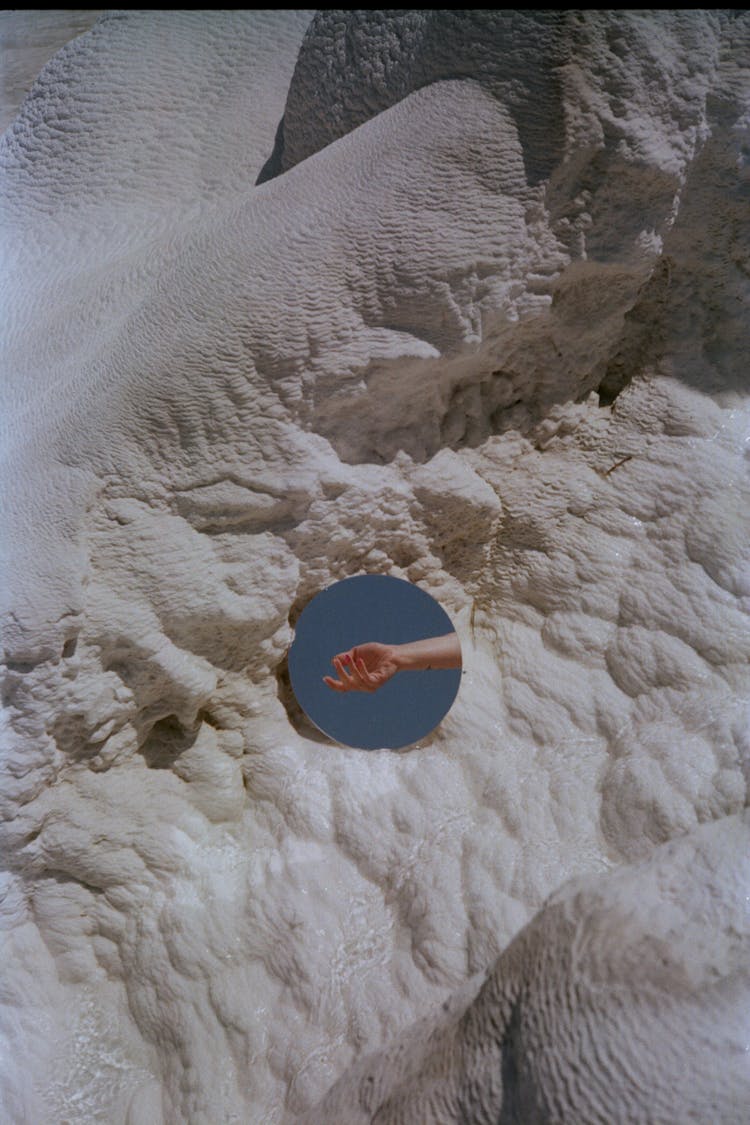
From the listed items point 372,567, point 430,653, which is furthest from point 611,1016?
point 372,567

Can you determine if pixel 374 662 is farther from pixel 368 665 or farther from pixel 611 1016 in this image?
pixel 611 1016

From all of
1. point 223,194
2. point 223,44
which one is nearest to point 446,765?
point 223,194

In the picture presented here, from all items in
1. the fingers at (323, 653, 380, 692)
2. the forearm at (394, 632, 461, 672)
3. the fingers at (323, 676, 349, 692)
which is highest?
the forearm at (394, 632, 461, 672)

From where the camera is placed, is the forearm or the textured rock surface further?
the forearm

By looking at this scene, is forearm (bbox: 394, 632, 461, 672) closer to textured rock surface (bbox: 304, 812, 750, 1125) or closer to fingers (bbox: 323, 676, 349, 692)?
fingers (bbox: 323, 676, 349, 692)

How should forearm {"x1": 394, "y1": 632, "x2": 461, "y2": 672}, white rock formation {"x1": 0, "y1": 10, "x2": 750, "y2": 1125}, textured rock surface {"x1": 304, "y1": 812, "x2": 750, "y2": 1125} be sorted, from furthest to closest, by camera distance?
forearm {"x1": 394, "y1": 632, "x2": 461, "y2": 672}
white rock formation {"x1": 0, "y1": 10, "x2": 750, "y2": 1125}
textured rock surface {"x1": 304, "y1": 812, "x2": 750, "y2": 1125}

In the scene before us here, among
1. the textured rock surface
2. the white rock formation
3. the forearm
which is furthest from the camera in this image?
the forearm

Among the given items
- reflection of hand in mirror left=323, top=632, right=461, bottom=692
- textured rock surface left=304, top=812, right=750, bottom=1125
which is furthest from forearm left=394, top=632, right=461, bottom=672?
textured rock surface left=304, top=812, right=750, bottom=1125

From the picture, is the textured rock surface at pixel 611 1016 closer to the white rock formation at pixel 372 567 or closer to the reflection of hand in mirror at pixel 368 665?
the white rock formation at pixel 372 567

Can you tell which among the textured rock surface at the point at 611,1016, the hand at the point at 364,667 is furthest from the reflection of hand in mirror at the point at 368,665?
the textured rock surface at the point at 611,1016
